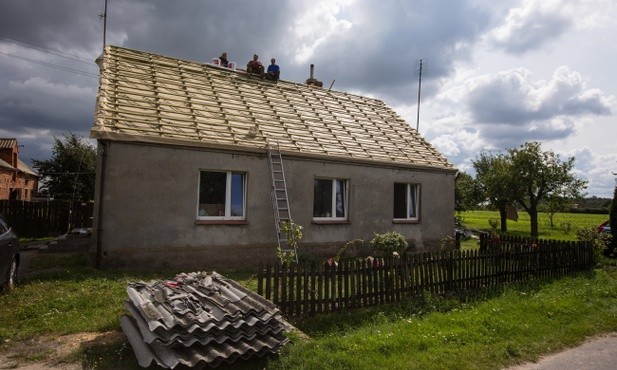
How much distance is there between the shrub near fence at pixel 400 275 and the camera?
720 cm

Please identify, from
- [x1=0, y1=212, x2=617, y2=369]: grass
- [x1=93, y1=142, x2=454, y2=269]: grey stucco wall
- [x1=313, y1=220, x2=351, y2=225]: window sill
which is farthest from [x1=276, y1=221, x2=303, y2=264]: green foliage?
[x1=0, y1=212, x2=617, y2=369]: grass

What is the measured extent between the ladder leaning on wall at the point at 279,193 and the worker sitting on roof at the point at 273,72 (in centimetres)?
624

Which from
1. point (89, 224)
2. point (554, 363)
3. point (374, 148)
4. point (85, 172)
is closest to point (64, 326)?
point (554, 363)

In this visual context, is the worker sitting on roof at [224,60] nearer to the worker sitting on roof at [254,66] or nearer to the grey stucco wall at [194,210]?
the worker sitting on roof at [254,66]

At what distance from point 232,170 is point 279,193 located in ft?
5.30

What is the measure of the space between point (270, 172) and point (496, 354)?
8029 mm

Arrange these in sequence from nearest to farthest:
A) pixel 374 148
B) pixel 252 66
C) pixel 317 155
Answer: pixel 317 155, pixel 374 148, pixel 252 66

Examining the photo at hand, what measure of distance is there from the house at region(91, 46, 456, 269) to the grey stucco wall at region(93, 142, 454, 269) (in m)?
0.03

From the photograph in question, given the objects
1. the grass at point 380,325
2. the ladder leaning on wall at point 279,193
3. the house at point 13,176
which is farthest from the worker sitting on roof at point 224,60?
the house at point 13,176

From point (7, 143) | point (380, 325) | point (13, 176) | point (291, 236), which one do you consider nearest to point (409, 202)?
point (291, 236)

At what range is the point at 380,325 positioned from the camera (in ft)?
22.7

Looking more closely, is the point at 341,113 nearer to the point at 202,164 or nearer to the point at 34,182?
the point at 202,164

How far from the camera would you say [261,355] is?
525 centimetres

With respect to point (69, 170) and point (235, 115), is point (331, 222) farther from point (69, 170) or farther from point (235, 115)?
point (69, 170)
